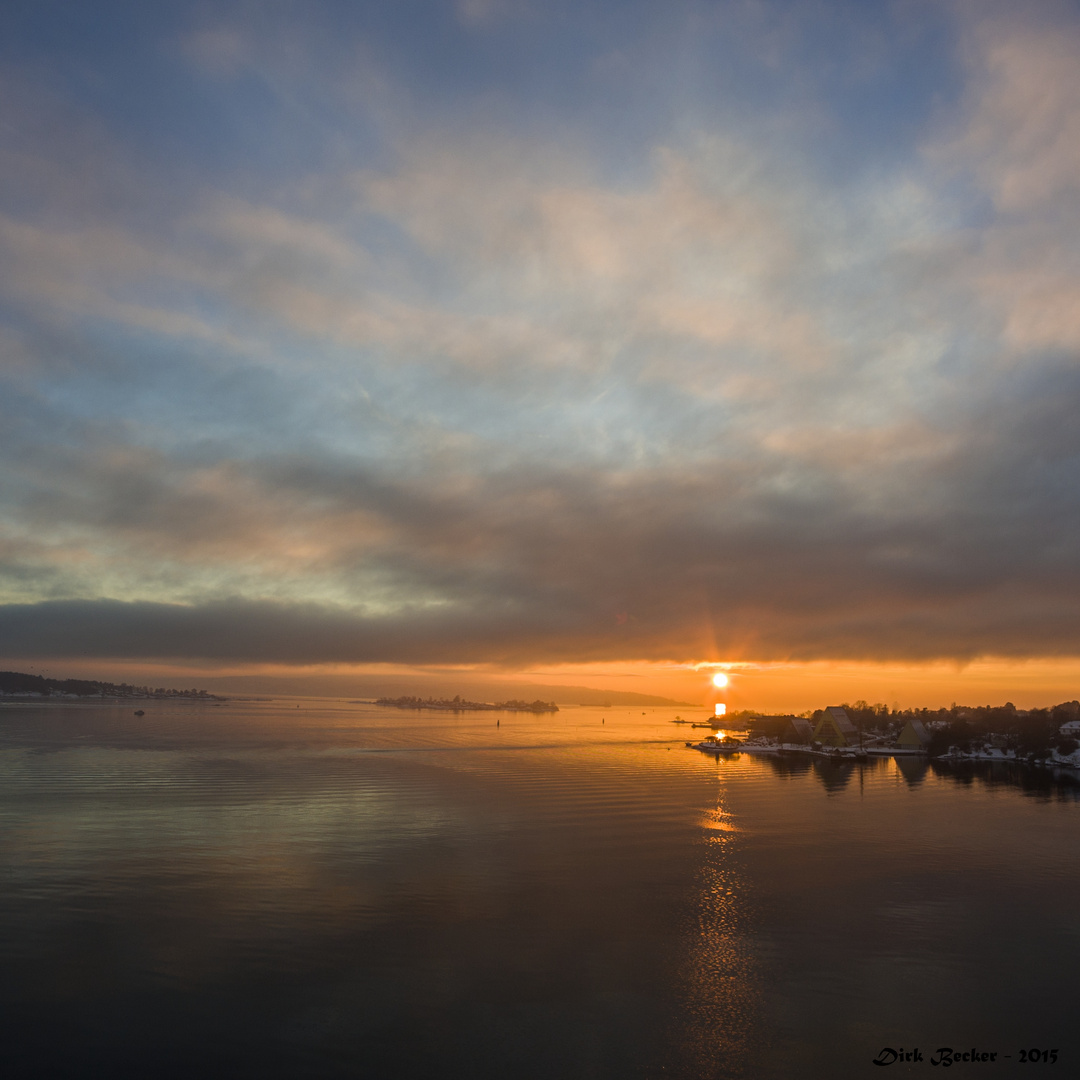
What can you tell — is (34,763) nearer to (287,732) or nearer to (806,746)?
(287,732)

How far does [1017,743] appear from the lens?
11781 cm

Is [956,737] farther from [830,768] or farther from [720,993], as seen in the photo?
[720,993]

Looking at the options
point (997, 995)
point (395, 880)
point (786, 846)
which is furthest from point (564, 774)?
point (997, 995)

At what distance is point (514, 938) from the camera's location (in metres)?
22.6

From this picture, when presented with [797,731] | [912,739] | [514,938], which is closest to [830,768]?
[912,739]

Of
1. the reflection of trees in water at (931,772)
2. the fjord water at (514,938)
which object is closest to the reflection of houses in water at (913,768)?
the reflection of trees in water at (931,772)

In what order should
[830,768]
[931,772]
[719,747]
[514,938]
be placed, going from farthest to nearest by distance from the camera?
[719,747]
[830,768]
[931,772]
[514,938]

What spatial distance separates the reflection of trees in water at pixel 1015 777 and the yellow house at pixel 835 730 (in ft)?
84.7

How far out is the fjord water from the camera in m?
16.1

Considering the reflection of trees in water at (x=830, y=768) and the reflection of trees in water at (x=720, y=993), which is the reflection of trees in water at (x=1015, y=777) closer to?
the reflection of trees in water at (x=830, y=768)

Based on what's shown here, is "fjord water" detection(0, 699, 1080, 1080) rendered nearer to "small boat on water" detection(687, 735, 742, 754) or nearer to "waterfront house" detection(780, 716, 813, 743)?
"small boat on water" detection(687, 735, 742, 754)

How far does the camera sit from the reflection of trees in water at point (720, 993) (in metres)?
15.9

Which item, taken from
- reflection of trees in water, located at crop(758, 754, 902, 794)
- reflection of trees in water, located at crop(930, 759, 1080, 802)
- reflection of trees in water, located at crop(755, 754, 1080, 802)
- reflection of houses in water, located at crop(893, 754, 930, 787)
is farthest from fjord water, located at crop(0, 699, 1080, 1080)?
reflection of houses in water, located at crop(893, 754, 930, 787)

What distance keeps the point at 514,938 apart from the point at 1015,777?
88.3 meters
